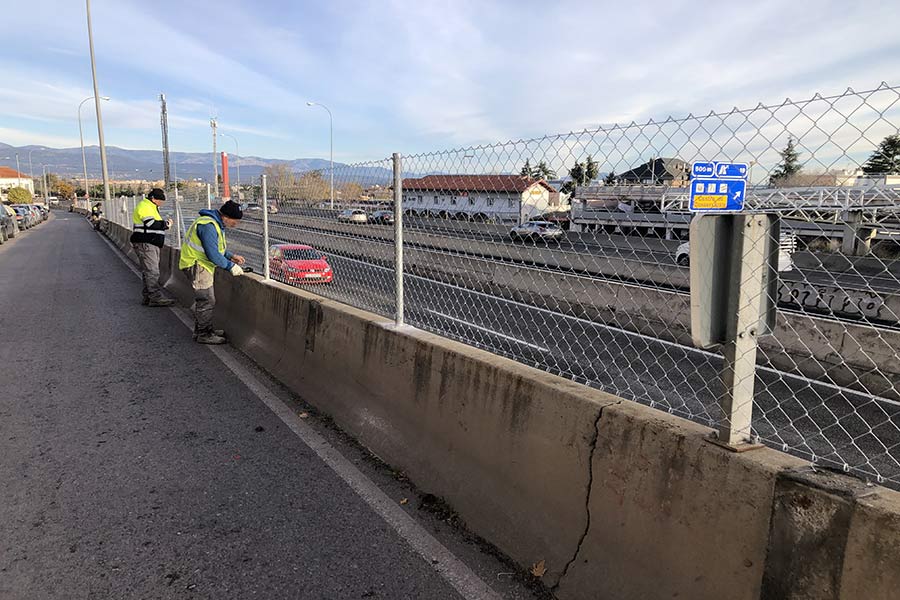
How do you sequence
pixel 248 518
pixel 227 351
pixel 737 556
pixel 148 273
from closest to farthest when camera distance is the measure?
pixel 737 556 < pixel 248 518 < pixel 227 351 < pixel 148 273

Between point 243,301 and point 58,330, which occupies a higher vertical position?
point 243,301

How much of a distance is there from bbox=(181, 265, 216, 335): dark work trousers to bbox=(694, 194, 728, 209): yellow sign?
6776 mm

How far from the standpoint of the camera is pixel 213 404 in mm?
5441

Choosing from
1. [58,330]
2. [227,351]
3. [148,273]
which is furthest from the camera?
[148,273]

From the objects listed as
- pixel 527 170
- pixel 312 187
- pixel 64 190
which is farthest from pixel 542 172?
pixel 64 190

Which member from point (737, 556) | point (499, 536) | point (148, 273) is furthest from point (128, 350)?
point (737, 556)

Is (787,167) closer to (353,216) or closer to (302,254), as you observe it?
(353,216)

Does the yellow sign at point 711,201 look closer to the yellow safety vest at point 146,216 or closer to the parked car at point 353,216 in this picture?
the parked car at point 353,216

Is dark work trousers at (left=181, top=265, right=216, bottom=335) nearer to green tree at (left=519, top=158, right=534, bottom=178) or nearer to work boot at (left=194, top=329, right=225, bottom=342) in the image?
work boot at (left=194, top=329, right=225, bottom=342)

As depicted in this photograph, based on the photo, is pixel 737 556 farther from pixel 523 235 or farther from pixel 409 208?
pixel 409 208

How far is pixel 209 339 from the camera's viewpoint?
7.64 metres

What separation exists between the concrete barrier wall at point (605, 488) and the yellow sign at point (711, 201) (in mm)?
944

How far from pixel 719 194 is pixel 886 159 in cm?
60

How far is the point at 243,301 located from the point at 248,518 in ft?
14.7
